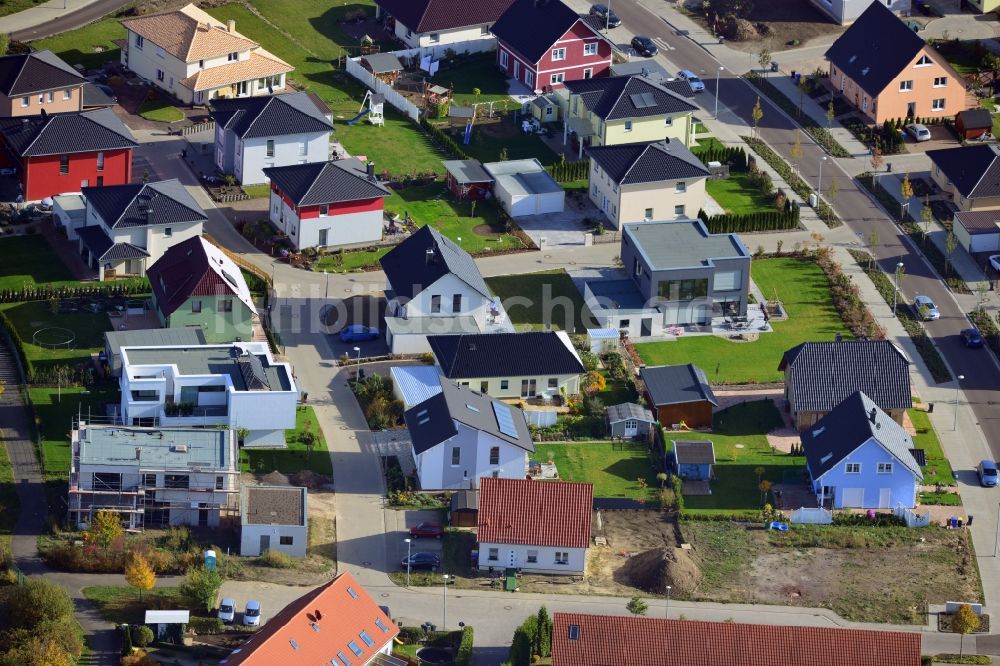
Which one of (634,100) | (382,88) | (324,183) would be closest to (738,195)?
(634,100)

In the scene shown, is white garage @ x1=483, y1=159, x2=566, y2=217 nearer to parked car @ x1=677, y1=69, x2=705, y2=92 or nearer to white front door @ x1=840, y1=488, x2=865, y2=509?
parked car @ x1=677, y1=69, x2=705, y2=92

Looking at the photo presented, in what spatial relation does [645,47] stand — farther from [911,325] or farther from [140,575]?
[140,575]

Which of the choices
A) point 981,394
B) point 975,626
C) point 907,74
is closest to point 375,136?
point 907,74

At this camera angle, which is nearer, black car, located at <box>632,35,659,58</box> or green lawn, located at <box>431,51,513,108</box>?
green lawn, located at <box>431,51,513,108</box>

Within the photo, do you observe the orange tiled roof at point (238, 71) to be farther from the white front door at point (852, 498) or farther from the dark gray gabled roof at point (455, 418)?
the white front door at point (852, 498)

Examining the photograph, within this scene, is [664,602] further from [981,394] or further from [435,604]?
[981,394]

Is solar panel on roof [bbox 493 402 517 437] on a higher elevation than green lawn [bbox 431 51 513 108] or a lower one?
lower

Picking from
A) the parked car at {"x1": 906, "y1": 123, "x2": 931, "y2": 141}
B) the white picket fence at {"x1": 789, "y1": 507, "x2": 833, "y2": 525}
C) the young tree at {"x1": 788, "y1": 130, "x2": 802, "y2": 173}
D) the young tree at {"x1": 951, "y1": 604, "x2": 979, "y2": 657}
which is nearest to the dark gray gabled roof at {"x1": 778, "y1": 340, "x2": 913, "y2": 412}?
the white picket fence at {"x1": 789, "y1": 507, "x2": 833, "y2": 525}
